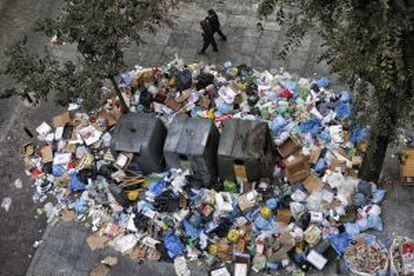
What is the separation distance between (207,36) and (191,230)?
4573 mm

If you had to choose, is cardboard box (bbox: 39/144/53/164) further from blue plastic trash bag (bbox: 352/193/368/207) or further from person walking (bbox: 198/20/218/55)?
blue plastic trash bag (bbox: 352/193/368/207)

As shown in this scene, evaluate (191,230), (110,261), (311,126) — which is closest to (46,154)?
(110,261)

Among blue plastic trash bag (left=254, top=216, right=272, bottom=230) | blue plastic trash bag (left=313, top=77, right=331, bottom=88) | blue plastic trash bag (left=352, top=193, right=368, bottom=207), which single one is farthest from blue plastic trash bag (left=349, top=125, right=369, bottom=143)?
blue plastic trash bag (left=254, top=216, right=272, bottom=230)

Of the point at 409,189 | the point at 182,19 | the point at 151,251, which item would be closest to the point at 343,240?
the point at 409,189

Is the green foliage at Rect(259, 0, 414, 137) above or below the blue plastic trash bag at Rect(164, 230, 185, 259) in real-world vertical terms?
above

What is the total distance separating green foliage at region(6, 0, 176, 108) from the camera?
9555 mm

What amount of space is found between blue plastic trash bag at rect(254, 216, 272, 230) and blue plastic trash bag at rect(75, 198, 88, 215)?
329 centimetres

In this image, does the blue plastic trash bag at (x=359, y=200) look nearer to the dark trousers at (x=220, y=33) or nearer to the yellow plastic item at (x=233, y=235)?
the yellow plastic item at (x=233, y=235)

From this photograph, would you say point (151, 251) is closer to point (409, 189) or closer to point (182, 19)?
point (409, 189)

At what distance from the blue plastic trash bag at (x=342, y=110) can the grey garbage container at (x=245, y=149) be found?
1.63 meters

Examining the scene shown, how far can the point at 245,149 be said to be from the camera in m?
9.65

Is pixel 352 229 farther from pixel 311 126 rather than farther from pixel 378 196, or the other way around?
pixel 311 126

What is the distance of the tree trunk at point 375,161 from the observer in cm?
876

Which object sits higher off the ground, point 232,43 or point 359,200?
point 232,43
